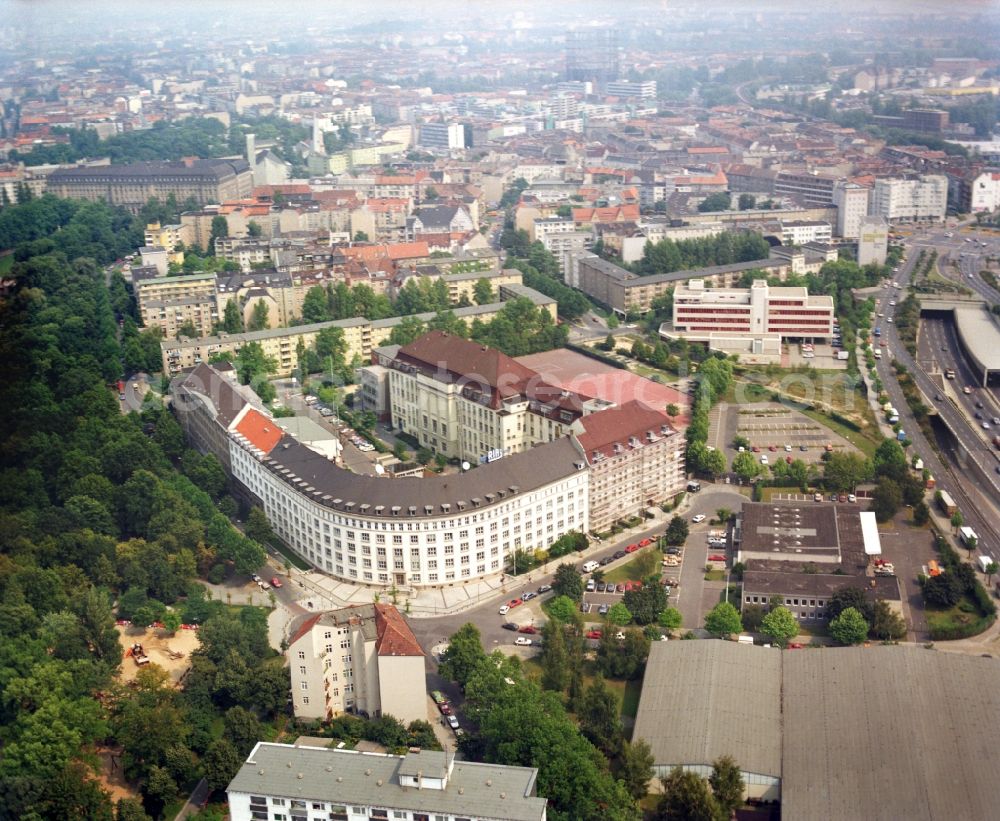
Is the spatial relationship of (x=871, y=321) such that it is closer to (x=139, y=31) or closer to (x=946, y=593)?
(x=946, y=593)

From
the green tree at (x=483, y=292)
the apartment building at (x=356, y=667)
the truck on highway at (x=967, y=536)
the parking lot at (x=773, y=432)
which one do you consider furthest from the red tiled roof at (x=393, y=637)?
the green tree at (x=483, y=292)

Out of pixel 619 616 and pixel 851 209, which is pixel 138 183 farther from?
pixel 619 616

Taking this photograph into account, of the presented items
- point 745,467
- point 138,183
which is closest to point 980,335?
point 745,467

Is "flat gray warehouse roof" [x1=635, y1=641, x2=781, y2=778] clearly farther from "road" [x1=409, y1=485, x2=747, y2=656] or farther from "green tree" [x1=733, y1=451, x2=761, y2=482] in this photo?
"green tree" [x1=733, y1=451, x2=761, y2=482]

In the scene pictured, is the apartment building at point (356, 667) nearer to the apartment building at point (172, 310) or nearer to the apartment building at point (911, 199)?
the apartment building at point (172, 310)

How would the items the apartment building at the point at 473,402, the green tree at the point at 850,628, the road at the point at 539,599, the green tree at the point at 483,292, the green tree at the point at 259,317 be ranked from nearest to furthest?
the green tree at the point at 850,628 → the road at the point at 539,599 → the apartment building at the point at 473,402 → the green tree at the point at 259,317 → the green tree at the point at 483,292
